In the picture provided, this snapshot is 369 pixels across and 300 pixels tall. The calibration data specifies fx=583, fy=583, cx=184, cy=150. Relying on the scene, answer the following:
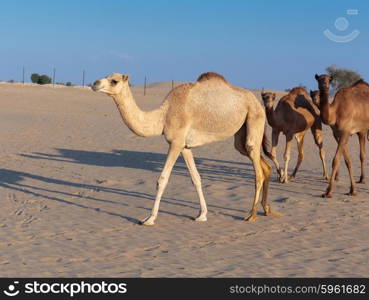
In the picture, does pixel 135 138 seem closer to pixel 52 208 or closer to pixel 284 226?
pixel 52 208

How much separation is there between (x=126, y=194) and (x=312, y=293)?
18.3ft

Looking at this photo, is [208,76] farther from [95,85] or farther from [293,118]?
[293,118]

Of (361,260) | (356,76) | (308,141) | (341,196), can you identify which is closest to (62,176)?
(341,196)

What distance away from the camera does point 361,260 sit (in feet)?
20.7

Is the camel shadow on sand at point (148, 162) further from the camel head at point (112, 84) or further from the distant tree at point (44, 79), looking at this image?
the distant tree at point (44, 79)

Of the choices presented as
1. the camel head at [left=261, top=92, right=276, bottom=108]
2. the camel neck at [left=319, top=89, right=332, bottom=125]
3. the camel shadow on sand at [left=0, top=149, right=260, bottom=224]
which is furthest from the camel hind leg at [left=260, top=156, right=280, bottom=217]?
the camel head at [left=261, top=92, right=276, bottom=108]

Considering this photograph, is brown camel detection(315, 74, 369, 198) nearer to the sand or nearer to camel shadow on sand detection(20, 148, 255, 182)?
the sand

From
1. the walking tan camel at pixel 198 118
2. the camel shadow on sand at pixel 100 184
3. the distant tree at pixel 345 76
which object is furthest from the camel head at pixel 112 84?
the distant tree at pixel 345 76

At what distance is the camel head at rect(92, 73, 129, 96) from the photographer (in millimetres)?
7398

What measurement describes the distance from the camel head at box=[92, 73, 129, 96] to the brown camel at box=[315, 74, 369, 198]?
3.70 meters

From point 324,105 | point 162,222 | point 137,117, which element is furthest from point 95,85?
point 324,105

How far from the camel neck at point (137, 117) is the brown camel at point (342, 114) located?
3.24m

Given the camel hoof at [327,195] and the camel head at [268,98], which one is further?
the camel head at [268,98]

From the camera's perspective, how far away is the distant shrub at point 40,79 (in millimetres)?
69000
